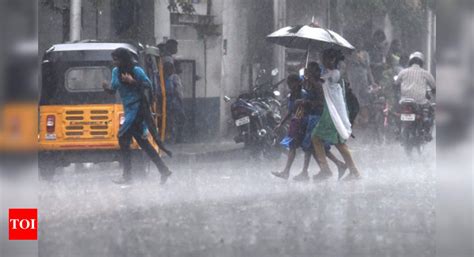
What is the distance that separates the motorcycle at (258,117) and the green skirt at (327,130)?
174 cm

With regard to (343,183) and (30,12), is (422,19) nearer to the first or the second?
(343,183)

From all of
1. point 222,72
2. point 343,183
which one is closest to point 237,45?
point 222,72

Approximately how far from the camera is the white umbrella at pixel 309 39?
37.0 ft

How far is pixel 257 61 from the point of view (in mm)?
13469

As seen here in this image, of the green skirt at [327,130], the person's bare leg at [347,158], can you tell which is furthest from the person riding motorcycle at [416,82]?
the green skirt at [327,130]

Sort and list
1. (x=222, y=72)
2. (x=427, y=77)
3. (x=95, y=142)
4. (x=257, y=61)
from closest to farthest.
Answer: (x=95, y=142)
(x=427, y=77)
(x=257, y=61)
(x=222, y=72)

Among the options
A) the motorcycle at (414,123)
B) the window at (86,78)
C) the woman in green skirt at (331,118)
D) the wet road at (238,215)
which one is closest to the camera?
the wet road at (238,215)

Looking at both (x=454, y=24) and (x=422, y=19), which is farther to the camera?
(x=422, y=19)

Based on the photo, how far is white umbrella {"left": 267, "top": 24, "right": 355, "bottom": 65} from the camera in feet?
37.0

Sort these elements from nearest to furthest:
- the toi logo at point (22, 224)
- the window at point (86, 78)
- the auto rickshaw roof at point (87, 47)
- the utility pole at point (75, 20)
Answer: the toi logo at point (22, 224), the auto rickshaw roof at point (87, 47), the window at point (86, 78), the utility pole at point (75, 20)

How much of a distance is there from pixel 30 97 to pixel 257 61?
8.65m

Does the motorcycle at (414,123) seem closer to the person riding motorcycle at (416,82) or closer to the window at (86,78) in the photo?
the person riding motorcycle at (416,82)

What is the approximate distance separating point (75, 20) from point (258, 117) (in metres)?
2.42

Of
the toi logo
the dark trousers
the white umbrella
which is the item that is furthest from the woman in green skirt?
the toi logo
